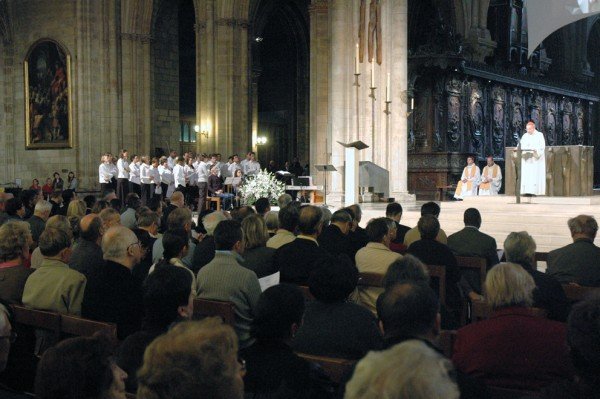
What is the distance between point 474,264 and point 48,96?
21.7 meters

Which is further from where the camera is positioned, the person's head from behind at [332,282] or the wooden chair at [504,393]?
the person's head from behind at [332,282]

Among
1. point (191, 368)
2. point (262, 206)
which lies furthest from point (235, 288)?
point (262, 206)

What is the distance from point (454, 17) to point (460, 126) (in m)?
4.99

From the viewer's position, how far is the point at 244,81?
76.8 ft

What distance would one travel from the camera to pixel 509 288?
3.34 m

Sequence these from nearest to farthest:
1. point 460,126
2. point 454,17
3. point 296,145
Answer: point 460,126 < point 454,17 < point 296,145

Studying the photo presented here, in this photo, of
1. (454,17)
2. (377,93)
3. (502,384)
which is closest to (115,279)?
(502,384)

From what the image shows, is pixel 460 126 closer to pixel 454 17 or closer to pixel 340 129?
pixel 454 17

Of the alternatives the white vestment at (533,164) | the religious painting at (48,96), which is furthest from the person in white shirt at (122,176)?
the white vestment at (533,164)

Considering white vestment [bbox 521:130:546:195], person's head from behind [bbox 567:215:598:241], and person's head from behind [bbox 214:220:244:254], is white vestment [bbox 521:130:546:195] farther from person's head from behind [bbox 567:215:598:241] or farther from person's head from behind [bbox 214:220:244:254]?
person's head from behind [bbox 214:220:244:254]

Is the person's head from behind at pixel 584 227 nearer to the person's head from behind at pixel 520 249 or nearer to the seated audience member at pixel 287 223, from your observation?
the person's head from behind at pixel 520 249

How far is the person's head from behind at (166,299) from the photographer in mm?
3256

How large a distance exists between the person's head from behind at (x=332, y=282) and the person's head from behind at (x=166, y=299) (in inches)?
26.1

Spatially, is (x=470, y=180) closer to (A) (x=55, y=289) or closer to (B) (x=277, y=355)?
(A) (x=55, y=289)
